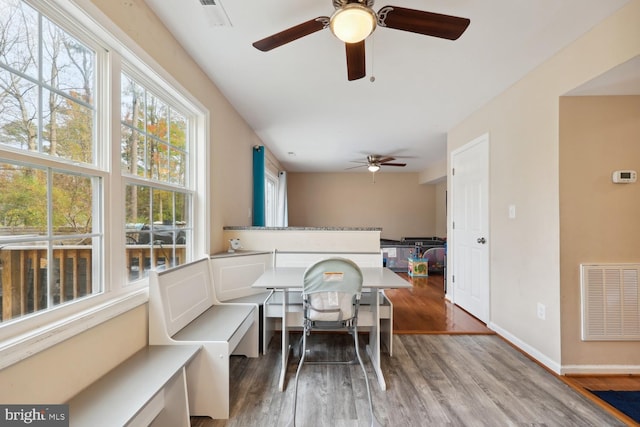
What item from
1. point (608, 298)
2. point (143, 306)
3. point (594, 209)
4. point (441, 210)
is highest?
point (441, 210)

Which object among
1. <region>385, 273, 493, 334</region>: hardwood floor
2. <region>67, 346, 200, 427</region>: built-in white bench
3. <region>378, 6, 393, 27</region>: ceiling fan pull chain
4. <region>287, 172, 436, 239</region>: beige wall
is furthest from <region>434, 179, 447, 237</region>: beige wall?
<region>67, 346, 200, 427</region>: built-in white bench

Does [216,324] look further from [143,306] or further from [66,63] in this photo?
[66,63]

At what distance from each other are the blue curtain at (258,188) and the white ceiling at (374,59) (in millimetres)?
385

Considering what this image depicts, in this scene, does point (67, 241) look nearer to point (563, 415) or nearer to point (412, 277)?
point (563, 415)

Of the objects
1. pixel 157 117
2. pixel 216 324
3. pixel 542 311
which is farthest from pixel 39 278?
pixel 542 311

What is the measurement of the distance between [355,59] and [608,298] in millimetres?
2610

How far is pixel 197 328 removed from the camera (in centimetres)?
185

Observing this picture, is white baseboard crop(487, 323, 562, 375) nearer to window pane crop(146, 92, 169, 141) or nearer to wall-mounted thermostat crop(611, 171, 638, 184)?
wall-mounted thermostat crop(611, 171, 638, 184)

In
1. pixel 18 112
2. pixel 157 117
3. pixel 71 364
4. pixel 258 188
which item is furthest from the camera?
pixel 258 188

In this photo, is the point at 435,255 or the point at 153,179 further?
the point at 435,255

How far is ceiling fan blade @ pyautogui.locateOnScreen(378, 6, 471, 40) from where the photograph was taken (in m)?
1.31

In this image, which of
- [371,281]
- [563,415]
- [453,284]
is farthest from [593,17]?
[453,284]

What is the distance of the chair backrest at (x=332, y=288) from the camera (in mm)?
1684

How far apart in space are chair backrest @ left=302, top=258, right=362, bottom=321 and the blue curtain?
2490mm
